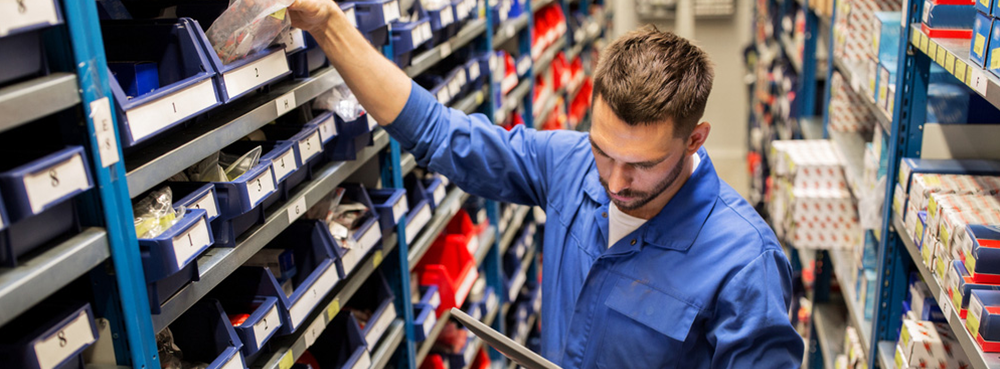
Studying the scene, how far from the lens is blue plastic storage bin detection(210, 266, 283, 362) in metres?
1.74

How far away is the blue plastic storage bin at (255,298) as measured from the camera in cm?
174

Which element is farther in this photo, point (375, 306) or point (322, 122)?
point (375, 306)

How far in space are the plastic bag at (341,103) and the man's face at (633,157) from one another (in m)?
0.68

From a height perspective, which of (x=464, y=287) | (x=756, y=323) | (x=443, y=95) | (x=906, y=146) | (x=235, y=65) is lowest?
(x=464, y=287)

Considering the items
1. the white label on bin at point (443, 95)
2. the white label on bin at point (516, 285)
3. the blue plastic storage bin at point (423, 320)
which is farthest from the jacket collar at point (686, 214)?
the white label on bin at point (516, 285)

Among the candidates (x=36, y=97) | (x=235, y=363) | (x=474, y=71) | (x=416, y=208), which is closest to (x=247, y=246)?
(x=235, y=363)

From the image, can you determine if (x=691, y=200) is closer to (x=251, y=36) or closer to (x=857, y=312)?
(x=251, y=36)

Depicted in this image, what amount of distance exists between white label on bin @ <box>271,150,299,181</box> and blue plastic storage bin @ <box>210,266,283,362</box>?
0.21 meters

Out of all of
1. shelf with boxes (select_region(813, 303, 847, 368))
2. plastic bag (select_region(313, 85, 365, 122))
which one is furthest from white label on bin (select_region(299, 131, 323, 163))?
shelf with boxes (select_region(813, 303, 847, 368))

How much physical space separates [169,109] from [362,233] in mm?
889

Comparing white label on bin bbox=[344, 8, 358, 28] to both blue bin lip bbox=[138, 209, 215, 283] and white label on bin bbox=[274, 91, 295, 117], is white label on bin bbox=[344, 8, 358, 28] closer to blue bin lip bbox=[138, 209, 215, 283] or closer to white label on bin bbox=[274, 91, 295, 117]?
white label on bin bbox=[274, 91, 295, 117]

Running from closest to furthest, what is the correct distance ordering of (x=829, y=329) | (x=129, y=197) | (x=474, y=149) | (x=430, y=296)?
(x=129, y=197), (x=474, y=149), (x=430, y=296), (x=829, y=329)

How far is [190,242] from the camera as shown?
4.68 feet

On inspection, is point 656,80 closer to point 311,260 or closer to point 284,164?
point 284,164
